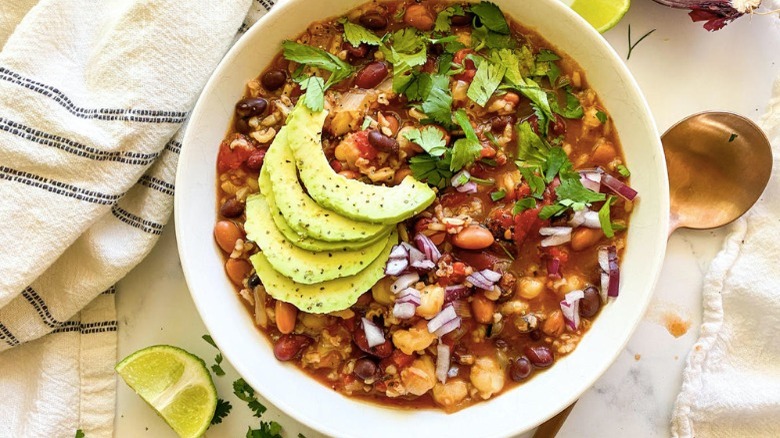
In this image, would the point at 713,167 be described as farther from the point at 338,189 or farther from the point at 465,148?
the point at 338,189

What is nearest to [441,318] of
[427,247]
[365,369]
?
[427,247]

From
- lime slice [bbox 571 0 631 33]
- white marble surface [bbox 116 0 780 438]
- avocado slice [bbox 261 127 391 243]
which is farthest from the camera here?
white marble surface [bbox 116 0 780 438]

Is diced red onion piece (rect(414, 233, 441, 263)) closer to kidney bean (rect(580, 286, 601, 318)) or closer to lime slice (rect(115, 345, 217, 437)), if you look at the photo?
kidney bean (rect(580, 286, 601, 318))

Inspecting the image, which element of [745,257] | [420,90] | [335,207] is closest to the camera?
[335,207]

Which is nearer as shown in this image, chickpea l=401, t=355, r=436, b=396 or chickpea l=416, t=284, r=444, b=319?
chickpea l=416, t=284, r=444, b=319

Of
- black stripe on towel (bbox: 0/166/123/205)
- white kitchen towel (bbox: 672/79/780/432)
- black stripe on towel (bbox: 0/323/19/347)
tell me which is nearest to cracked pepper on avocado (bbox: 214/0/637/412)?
black stripe on towel (bbox: 0/166/123/205)

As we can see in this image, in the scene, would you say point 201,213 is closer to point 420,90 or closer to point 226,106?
point 226,106

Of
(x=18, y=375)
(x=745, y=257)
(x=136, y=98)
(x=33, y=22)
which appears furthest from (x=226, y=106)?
(x=745, y=257)
